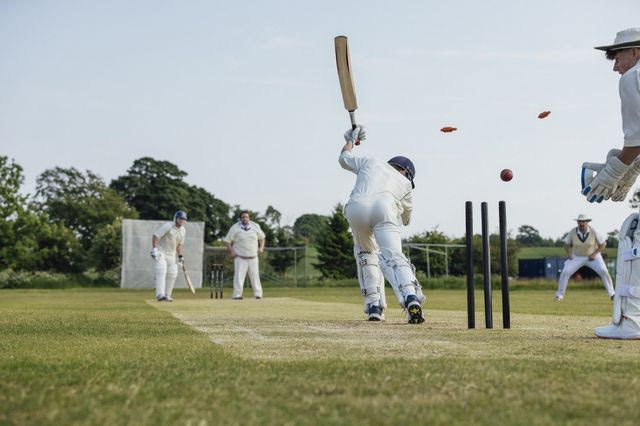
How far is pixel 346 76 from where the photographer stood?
28.6 ft

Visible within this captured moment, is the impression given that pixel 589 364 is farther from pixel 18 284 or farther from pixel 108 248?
pixel 108 248

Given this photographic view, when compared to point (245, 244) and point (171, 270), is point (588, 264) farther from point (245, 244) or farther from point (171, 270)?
point (171, 270)

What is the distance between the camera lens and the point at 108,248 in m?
55.6

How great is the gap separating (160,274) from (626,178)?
1380 centimetres

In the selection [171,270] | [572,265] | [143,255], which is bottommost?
[171,270]

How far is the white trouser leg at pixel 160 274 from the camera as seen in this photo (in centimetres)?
1798

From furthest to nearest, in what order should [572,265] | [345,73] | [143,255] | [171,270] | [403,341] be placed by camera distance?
[143,255] → [171,270] → [572,265] → [345,73] → [403,341]

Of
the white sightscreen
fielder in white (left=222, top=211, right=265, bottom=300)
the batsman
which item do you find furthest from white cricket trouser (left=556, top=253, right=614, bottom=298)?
the white sightscreen

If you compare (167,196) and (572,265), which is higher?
(167,196)

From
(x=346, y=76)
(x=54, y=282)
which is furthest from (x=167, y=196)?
(x=346, y=76)

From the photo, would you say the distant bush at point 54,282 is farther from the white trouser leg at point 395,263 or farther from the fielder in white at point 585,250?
the white trouser leg at point 395,263

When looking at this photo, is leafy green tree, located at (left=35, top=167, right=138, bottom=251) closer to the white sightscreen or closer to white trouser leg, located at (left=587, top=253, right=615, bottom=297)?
the white sightscreen

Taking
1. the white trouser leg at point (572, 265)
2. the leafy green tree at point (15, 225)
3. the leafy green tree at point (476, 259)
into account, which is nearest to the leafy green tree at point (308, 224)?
the leafy green tree at point (476, 259)

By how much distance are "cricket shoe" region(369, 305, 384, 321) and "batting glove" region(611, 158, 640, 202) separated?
3.12 m
